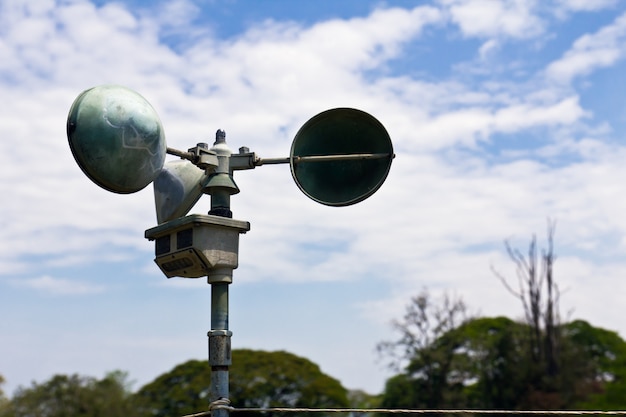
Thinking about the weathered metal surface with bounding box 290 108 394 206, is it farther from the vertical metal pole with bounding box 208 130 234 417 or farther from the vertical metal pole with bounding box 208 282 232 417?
the vertical metal pole with bounding box 208 282 232 417

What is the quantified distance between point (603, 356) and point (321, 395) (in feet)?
41.1

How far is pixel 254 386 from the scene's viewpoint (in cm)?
2994

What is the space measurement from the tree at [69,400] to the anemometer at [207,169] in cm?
2517

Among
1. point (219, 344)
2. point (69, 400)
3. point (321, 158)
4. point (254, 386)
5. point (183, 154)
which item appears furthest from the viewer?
point (254, 386)

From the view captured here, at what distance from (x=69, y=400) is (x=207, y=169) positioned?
2599cm

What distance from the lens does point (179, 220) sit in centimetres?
352

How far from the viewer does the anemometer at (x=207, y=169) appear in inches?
127

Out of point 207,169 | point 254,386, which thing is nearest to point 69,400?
point 254,386

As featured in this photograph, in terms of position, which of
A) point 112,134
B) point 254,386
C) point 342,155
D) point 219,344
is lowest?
point 219,344

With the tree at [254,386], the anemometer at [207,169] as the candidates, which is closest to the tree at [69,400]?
the tree at [254,386]

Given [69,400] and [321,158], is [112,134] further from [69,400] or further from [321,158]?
[69,400]

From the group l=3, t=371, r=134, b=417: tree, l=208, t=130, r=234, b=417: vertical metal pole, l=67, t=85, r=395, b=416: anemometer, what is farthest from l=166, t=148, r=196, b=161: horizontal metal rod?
l=3, t=371, r=134, b=417: tree

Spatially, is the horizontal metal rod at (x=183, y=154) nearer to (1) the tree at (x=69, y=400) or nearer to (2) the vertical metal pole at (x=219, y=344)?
(2) the vertical metal pole at (x=219, y=344)

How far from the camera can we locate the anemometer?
3.24 meters
